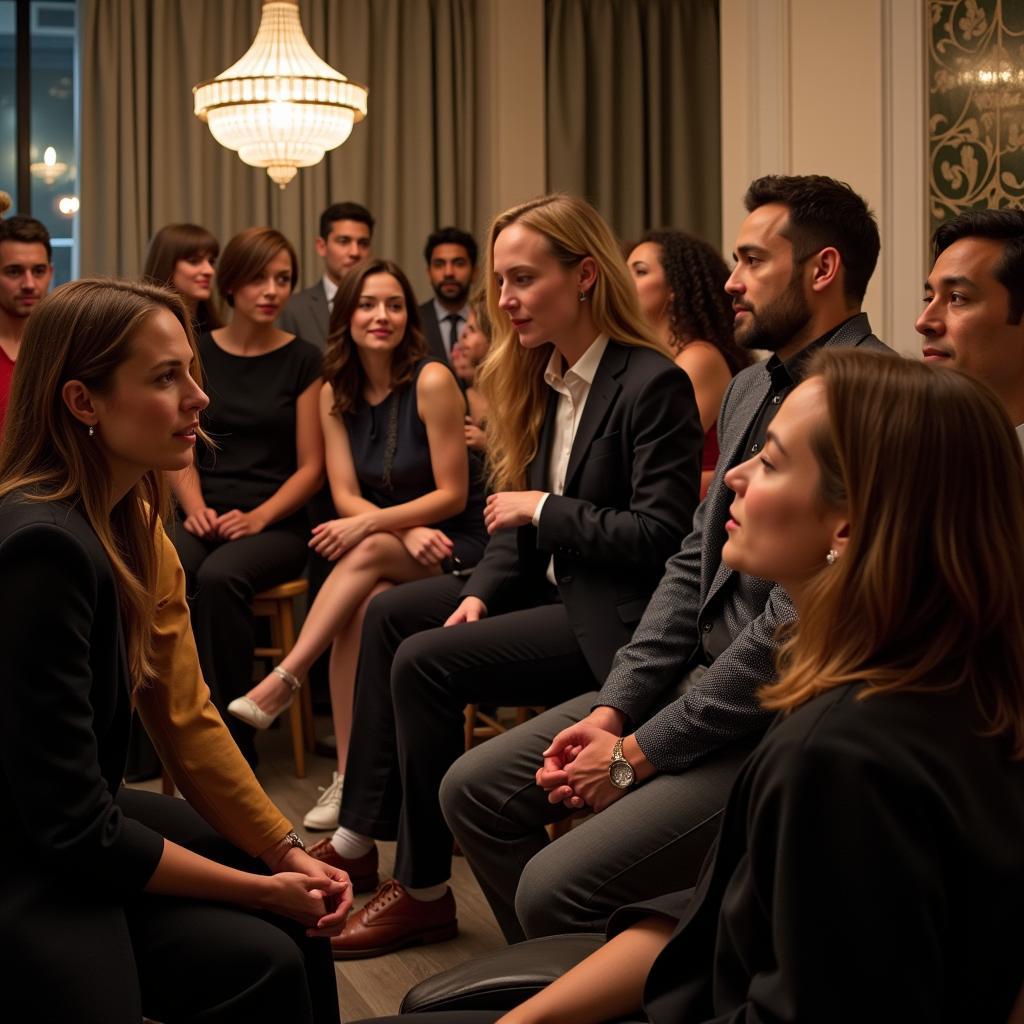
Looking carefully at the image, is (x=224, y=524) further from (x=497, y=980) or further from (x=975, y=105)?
(x=497, y=980)

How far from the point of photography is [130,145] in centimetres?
582

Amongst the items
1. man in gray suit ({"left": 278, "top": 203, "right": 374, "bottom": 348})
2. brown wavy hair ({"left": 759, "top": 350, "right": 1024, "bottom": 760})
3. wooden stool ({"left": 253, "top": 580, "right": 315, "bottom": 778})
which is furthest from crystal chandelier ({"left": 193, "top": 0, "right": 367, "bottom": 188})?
brown wavy hair ({"left": 759, "top": 350, "right": 1024, "bottom": 760})

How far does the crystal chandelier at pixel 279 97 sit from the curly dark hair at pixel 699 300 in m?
1.21

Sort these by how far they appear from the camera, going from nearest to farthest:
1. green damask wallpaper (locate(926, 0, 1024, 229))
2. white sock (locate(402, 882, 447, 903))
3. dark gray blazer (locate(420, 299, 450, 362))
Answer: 1. white sock (locate(402, 882, 447, 903))
2. green damask wallpaper (locate(926, 0, 1024, 229))
3. dark gray blazer (locate(420, 299, 450, 362))

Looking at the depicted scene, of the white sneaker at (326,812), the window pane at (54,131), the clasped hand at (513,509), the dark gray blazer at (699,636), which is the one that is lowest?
the white sneaker at (326,812)

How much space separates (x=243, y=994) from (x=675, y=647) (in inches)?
37.7

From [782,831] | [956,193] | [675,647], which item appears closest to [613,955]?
[782,831]

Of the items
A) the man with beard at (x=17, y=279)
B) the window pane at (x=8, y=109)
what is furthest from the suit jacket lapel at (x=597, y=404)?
the window pane at (x=8, y=109)

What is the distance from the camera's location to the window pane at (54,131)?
6.05m

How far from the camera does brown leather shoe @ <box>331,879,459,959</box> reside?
102 inches

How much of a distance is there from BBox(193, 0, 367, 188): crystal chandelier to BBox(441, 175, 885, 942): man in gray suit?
2217 mm

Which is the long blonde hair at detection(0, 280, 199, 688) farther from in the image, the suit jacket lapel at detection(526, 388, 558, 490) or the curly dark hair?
the curly dark hair

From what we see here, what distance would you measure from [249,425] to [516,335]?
155cm

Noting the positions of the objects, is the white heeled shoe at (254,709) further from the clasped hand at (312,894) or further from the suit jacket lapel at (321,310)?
the suit jacket lapel at (321,310)
